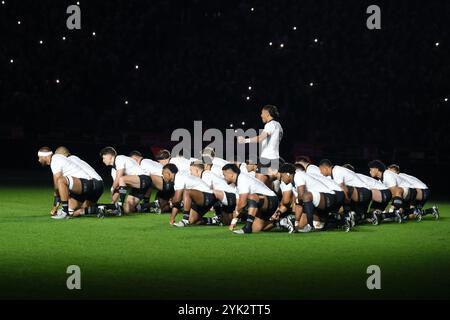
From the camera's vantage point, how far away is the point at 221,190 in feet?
58.4

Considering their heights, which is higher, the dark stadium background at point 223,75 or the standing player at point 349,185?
the dark stadium background at point 223,75

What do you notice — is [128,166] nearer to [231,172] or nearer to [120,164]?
[120,164]

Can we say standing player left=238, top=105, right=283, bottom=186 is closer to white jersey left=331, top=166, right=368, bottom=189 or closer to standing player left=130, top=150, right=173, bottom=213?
white jersey left=331, top=166, right=368, bottom=189

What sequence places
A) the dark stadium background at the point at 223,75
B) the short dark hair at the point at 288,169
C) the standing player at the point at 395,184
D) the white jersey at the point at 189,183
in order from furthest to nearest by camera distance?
1. the dark stadium background at the point at 223,75
2. the standing player at the point at 395,184
3. the white jersey at the point at 189,183
4. the short dark hair at the point at 288,169

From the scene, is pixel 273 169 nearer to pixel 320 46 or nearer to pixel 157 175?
pixel 157 175

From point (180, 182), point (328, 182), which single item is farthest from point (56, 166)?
point (328, 182)

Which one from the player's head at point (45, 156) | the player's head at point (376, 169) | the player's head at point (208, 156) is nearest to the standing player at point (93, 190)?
the player's head at point (45, 156)

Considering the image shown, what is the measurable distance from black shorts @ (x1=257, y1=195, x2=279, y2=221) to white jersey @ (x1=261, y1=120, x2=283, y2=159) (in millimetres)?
1173

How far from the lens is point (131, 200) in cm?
2045

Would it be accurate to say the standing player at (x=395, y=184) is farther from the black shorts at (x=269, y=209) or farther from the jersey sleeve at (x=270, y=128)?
the black shorts at (x=269, y=209)

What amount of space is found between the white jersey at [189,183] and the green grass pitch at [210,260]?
71cm

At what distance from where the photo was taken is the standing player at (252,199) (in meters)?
16.5

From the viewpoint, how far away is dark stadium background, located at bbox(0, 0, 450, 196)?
35.2 m

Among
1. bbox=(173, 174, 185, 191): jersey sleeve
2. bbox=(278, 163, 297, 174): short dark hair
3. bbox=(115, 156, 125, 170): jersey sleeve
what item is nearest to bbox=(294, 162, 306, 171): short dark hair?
bbox=(278, 163, 297, 174): short dark hair
